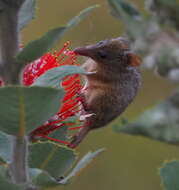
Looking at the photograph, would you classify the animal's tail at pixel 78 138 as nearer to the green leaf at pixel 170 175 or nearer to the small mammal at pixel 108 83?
the small mammal at pixel 108 83

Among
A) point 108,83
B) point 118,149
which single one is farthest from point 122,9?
point 118,149

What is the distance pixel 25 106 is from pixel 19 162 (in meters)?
0.16

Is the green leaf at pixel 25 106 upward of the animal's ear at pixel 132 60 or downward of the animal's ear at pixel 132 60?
upward

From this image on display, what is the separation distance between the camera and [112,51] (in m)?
1.74

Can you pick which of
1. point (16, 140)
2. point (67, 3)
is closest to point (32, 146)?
point (16, 140)

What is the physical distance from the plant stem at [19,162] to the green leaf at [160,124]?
37cm

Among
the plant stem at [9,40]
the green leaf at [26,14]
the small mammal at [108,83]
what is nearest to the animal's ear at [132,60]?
the small mammal at [108,83]

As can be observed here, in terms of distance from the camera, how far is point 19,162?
1272 mm

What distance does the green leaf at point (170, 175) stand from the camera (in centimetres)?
139

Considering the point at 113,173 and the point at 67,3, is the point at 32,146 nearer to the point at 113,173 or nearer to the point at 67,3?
the point at 113,173

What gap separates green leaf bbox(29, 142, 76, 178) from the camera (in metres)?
1.42

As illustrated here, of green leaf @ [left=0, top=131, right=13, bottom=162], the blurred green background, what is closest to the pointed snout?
green leaf @ [left=0, top=131, right=13, bottom=162]

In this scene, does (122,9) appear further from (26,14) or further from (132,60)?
(132,60)

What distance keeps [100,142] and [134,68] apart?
9.10ft
